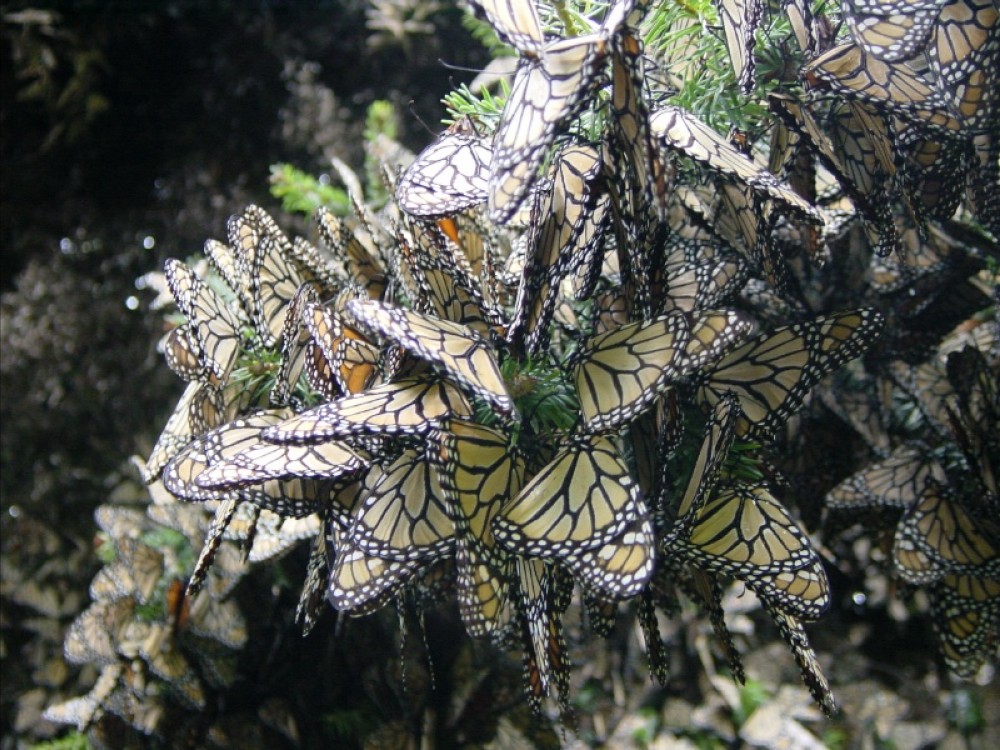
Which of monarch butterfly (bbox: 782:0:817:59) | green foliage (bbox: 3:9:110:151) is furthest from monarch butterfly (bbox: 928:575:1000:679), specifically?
green foliage (bbox: 3:9:110:151)

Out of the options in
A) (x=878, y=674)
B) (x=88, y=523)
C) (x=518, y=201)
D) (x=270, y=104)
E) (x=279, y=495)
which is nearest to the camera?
(x=518, y=201)

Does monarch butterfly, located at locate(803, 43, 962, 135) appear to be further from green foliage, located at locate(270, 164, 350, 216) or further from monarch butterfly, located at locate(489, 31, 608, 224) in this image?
green foliage, located at locate(270, 164, 350, 216)

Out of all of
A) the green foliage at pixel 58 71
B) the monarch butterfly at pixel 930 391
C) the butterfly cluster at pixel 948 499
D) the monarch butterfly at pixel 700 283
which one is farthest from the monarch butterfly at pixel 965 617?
the green foliage at pixel 58 71

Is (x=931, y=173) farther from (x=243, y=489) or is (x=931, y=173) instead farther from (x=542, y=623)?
(x=243, y=489)

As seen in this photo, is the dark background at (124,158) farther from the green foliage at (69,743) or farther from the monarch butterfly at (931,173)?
the monarch butterfly at (931,173)

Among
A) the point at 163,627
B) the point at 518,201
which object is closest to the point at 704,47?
the point at 518,201

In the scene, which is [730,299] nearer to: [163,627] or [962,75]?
[962,75]

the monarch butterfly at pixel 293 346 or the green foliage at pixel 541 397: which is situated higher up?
the monarch butterfly at pixel 293 346
